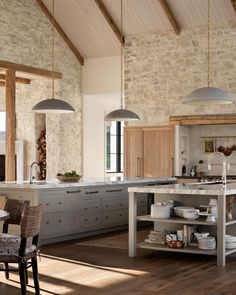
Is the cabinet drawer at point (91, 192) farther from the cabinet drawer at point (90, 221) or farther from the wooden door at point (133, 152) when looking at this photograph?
the wooden door at point (133, 152)

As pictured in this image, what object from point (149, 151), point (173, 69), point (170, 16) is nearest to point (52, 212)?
point (149, 151)

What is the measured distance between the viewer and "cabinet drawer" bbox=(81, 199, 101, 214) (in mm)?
9133

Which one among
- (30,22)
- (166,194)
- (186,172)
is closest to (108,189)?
(166,194)

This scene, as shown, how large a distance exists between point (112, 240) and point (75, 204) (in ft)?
2.63

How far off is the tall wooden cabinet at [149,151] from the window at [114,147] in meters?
2.31

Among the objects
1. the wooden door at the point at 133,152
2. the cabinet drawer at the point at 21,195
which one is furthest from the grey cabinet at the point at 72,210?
the wooden door at the point at 133,152

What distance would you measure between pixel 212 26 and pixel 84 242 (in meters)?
6.21

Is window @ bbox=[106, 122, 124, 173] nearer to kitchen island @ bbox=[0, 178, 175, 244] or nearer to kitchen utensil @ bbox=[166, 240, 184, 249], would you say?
kitchen island @ bbox=[0, 178, 175, 244]

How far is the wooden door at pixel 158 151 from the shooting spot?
42.8ft

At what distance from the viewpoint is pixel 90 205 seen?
9.29 metres

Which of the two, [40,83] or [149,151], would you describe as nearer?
[149,151]

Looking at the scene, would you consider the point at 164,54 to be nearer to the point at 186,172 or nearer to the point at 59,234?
the point at 186,172

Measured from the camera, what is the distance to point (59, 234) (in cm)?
866

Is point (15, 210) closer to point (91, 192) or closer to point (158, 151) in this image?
point (91, 192)
